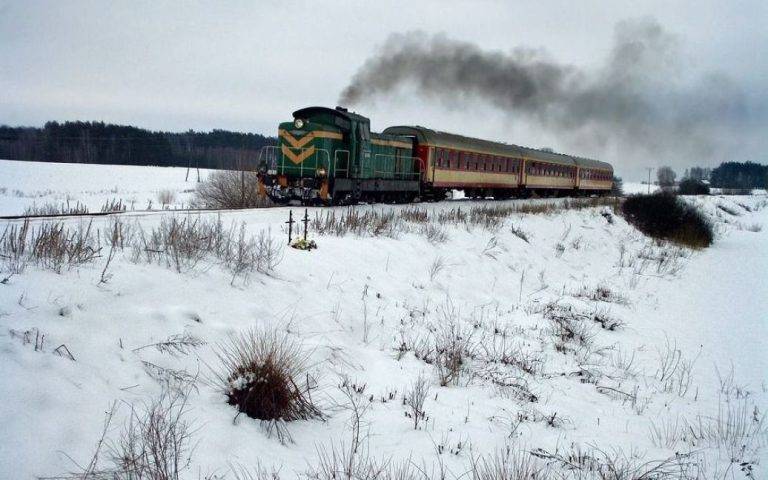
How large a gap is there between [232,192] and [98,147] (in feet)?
245

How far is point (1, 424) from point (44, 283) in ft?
6.19

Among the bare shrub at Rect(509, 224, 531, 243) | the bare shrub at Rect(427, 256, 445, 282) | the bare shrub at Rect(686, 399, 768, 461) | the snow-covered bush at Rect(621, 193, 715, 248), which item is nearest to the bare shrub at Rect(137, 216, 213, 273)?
the bare shrub at Rect(427, 256, 445, 282)

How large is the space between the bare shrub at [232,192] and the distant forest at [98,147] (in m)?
55.8

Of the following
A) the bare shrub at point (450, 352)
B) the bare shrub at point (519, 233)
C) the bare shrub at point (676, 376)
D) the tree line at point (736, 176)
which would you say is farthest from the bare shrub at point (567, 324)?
the tree line at point (736, 176)

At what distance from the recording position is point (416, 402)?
464 centimetres

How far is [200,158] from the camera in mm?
88812

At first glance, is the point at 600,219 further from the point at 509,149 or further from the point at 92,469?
the point at 92,469

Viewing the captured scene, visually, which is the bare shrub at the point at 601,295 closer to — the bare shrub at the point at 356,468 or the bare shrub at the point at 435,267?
the bare shrub at the point at 435,267

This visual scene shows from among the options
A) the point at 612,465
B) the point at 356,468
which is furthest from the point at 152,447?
the point at 612,465

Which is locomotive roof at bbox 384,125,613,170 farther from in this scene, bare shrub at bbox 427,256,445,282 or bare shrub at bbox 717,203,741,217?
bare shrub at bbox 717,203,741,217

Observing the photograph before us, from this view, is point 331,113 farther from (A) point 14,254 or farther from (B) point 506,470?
(B) point 506,470

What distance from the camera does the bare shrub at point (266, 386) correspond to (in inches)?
159

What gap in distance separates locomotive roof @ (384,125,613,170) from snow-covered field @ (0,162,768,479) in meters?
9.93

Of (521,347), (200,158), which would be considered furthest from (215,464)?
(200,158)
